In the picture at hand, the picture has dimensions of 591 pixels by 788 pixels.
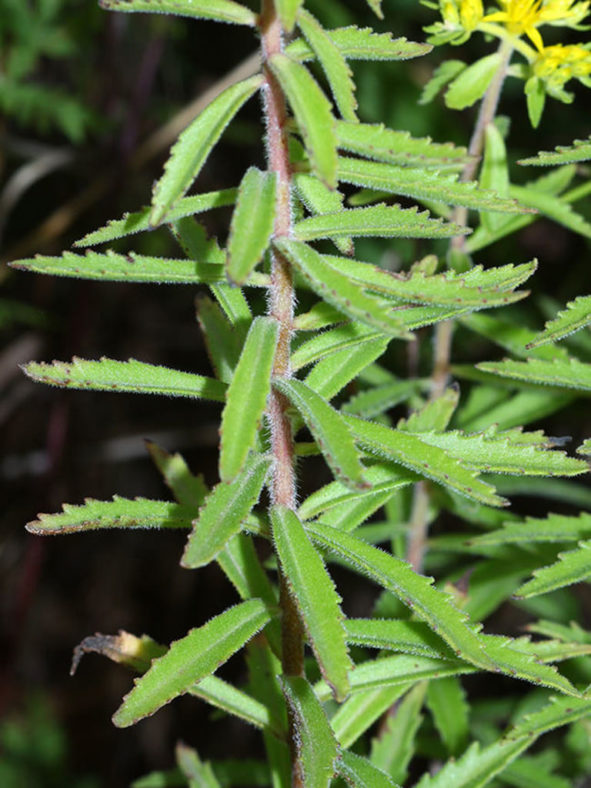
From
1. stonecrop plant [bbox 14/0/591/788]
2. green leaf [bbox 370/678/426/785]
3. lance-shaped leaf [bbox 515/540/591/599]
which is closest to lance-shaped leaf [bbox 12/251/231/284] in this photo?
stonecrop plant [bbox 14/0/591/788]

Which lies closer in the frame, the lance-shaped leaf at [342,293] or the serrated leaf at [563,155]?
the lance-shaped leaf at [342,293]

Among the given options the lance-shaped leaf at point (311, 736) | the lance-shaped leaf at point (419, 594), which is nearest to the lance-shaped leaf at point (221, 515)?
the lance-shaped leaf at point (419, 594)

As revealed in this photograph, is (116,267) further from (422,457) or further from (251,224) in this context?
(422,457)

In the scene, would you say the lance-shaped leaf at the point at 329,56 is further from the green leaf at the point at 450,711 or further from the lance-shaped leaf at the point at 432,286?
the green leaf at the point at 450,711

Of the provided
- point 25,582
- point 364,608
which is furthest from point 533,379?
point 364,608

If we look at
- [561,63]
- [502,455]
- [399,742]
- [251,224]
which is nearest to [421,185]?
[251,224]

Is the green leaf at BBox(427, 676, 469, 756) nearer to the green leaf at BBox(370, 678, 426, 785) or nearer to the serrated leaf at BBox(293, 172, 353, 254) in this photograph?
the green leaf at BBox(370, 678, 426, 785)
